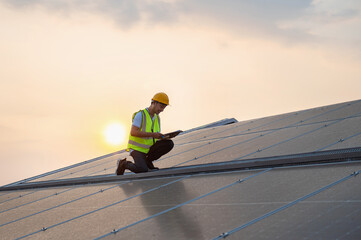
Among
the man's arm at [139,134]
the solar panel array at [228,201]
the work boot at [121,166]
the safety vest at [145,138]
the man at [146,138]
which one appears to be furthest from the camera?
the work boot at [121,166]

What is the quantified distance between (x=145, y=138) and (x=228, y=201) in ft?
15.9

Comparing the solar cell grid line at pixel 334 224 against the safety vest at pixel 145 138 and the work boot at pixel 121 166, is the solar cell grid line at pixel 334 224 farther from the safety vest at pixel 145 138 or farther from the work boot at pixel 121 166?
the work boot at pixel 121 166

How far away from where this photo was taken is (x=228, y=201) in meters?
5.47

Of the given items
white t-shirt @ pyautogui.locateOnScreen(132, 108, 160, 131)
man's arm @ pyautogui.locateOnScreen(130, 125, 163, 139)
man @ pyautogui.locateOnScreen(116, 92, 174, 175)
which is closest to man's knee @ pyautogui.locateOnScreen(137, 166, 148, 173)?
man @ pyautogui.locateOnScreen(116, 92, 174, 175)

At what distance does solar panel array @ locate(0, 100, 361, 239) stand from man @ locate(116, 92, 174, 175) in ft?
1.51

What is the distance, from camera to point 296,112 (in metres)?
13.7

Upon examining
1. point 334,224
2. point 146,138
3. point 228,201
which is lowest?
point 334,224

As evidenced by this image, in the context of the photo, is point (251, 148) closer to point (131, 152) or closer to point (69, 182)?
point (131, 152)

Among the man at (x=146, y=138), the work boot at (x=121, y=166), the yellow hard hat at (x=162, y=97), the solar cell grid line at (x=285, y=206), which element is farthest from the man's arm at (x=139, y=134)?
the solar cell grid line at (x=285, y=206)

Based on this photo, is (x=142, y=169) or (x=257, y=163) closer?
(x=257, y=163)

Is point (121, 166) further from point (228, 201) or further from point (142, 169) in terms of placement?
point (228, 201)

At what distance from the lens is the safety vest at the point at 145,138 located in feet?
31.8

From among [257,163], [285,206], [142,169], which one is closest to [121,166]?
[142,169]

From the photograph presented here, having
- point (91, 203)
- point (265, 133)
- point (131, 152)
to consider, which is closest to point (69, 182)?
point (131, 152)
